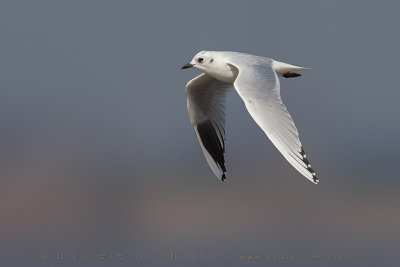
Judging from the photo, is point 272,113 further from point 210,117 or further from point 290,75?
point 210,117

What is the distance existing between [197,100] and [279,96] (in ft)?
4.04

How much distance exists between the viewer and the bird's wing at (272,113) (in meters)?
3.50

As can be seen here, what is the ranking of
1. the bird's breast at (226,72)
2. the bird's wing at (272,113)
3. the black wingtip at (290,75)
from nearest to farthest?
the bird's wing at (272,113)
the bird's breast at (226,72)
the black wingtip at (290,75)

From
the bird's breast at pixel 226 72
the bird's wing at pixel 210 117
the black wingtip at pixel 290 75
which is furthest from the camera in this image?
the bird's wing at pixel 210 117

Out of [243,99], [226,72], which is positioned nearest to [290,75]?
[226,72]

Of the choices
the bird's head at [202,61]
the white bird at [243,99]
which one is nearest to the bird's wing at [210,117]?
the white bird at [243,99]

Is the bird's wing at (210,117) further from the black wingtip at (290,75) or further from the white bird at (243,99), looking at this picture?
the black wingtip at (290,75)

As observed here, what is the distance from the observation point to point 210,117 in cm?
500

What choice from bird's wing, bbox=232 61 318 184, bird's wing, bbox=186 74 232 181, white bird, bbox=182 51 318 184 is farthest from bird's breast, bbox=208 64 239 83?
bird's wing, bbox=186 74 232 181

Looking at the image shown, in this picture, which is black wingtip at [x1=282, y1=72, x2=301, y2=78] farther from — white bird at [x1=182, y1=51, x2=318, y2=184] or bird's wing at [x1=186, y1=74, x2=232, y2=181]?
bird's wing at [x1=186, y1=74, x2=232, y2=181]

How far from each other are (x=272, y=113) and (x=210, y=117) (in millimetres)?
1362

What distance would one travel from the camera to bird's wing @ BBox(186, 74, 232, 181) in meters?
4.93

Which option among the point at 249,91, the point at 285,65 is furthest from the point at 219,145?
the point at 249,91

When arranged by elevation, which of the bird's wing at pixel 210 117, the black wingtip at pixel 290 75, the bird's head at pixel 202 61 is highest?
the bird's head at pixel 202 61
